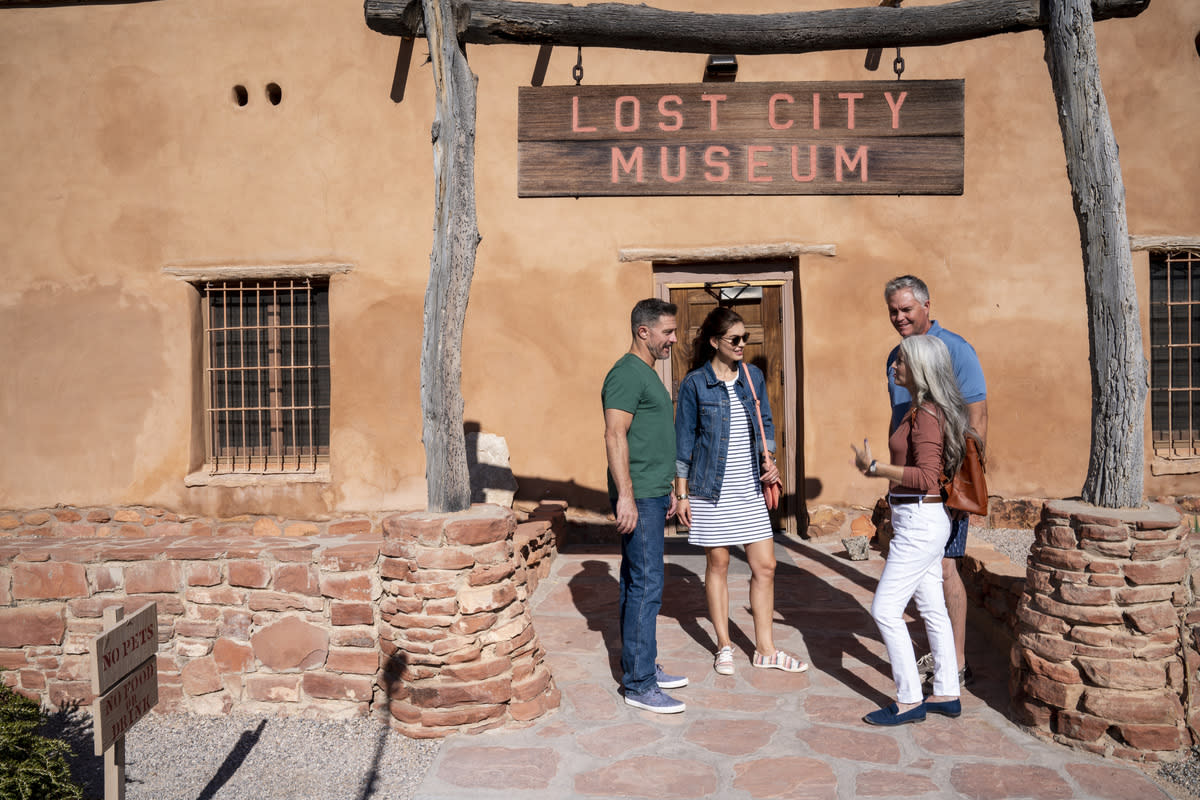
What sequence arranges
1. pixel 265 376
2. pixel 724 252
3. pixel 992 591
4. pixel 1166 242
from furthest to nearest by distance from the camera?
pixel 265 376 → pixel 724 252 → pixel 1166 242 → pixel 992 591

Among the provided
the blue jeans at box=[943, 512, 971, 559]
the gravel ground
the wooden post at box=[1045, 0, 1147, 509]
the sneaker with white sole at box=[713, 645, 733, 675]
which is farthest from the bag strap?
the gravel ground

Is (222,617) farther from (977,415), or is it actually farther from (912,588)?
(977,415)

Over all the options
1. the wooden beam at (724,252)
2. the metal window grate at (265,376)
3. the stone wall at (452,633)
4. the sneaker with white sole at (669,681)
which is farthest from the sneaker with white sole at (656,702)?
the metal window grate at (265,376)

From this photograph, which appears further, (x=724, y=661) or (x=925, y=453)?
(x=724, y=661)

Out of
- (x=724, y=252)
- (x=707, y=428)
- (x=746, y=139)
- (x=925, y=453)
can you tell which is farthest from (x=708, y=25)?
(x=724, y=252)

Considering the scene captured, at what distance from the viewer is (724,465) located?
3816 mm

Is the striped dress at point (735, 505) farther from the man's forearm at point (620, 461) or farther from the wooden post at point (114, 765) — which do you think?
the wooden post at point (114, 765)

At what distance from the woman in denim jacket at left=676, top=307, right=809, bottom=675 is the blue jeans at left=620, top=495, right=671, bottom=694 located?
275 mm

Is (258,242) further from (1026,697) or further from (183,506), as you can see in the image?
(1026,697)

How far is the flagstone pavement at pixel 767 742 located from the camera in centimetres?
296

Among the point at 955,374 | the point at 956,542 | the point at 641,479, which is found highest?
the point at 955,374

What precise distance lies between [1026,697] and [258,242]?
21.5 feet

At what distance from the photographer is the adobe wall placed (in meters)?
6.74

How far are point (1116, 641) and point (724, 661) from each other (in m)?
1.64
